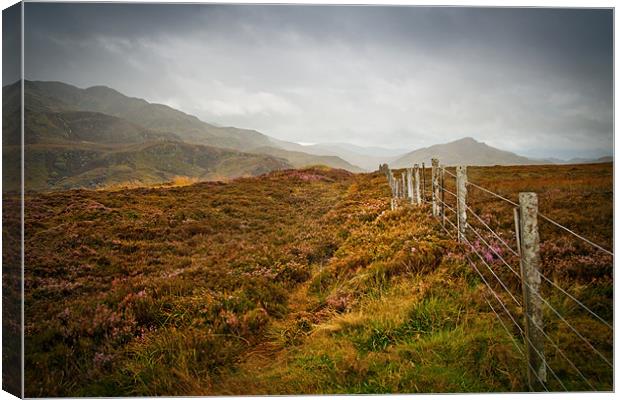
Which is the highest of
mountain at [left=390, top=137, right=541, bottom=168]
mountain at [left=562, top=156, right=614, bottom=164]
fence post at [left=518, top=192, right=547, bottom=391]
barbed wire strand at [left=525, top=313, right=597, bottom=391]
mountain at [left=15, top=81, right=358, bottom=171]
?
mountain at [left=15, top=81, right=358, bottom=171]

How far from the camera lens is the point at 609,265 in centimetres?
587

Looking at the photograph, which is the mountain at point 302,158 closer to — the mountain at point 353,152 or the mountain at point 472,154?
the mountain at point 353,152

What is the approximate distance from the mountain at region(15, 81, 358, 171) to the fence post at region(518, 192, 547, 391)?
505 centimetres

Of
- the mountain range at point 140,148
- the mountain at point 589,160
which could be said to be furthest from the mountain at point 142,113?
the mountain at point 589,160

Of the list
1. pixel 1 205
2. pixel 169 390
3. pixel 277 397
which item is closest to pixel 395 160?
pixel 277 397

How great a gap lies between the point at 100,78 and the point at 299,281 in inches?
216

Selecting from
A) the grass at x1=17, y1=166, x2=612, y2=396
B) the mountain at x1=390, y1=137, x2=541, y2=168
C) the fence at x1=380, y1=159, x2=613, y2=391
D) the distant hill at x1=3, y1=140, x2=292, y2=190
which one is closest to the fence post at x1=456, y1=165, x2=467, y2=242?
the mountain at x1=390, y1=137, x2=541, y2=168

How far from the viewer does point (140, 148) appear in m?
8.47

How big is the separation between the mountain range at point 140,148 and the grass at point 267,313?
24.1 inches

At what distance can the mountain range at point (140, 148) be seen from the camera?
6781 millimetres

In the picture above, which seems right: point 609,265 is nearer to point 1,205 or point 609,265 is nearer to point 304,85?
point 304,85

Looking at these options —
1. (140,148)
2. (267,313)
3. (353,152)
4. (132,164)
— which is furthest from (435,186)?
(132,164)

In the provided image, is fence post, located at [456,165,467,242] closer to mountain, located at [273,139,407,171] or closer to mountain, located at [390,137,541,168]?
mountain, located at [390,137,541,168]

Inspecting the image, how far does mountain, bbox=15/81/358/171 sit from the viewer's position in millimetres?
6801
